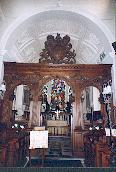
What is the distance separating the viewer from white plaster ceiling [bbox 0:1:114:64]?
911 cm

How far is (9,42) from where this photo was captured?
29.6 ft

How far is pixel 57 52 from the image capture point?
10211 millimetres

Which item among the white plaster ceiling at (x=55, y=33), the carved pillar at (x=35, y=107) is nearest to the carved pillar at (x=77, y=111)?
the carved pillar at (x=35, y=107)

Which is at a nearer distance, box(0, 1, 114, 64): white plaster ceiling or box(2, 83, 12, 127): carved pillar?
box(2, 83, 12, 127): carved pillar

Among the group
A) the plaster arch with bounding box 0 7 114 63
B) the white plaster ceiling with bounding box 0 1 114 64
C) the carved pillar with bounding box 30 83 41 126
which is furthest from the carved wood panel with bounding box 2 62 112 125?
the plaster arch with bounding box 0 7 114 63

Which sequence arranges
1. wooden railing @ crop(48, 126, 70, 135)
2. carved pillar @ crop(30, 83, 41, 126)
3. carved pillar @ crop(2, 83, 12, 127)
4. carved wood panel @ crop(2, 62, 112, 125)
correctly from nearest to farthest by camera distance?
1. carved pillar @ crop(2, 83, 12, 127)
2. carved pillar @ crop(30, 83, 41, 126)
3. carved wood panel @ crop(2, 62, 112, 125)
4. wooden railing @ crop(48, 126, 70, 135)

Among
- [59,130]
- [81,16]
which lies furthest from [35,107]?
[59,130]

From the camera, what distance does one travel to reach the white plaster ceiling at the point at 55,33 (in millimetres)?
9109

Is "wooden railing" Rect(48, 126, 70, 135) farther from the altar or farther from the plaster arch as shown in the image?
the plaster arch

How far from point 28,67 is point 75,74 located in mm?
2259

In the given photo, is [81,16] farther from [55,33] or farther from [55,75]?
[55,33]

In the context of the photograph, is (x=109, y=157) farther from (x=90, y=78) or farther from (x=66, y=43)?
(x=66, y=43)

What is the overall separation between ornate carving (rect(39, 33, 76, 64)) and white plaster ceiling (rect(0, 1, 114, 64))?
3.60 ft

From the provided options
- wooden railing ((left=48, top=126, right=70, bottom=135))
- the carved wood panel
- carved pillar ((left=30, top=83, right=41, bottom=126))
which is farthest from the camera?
wooden railing ((left=48, top=126, right=70, bottom=135))
